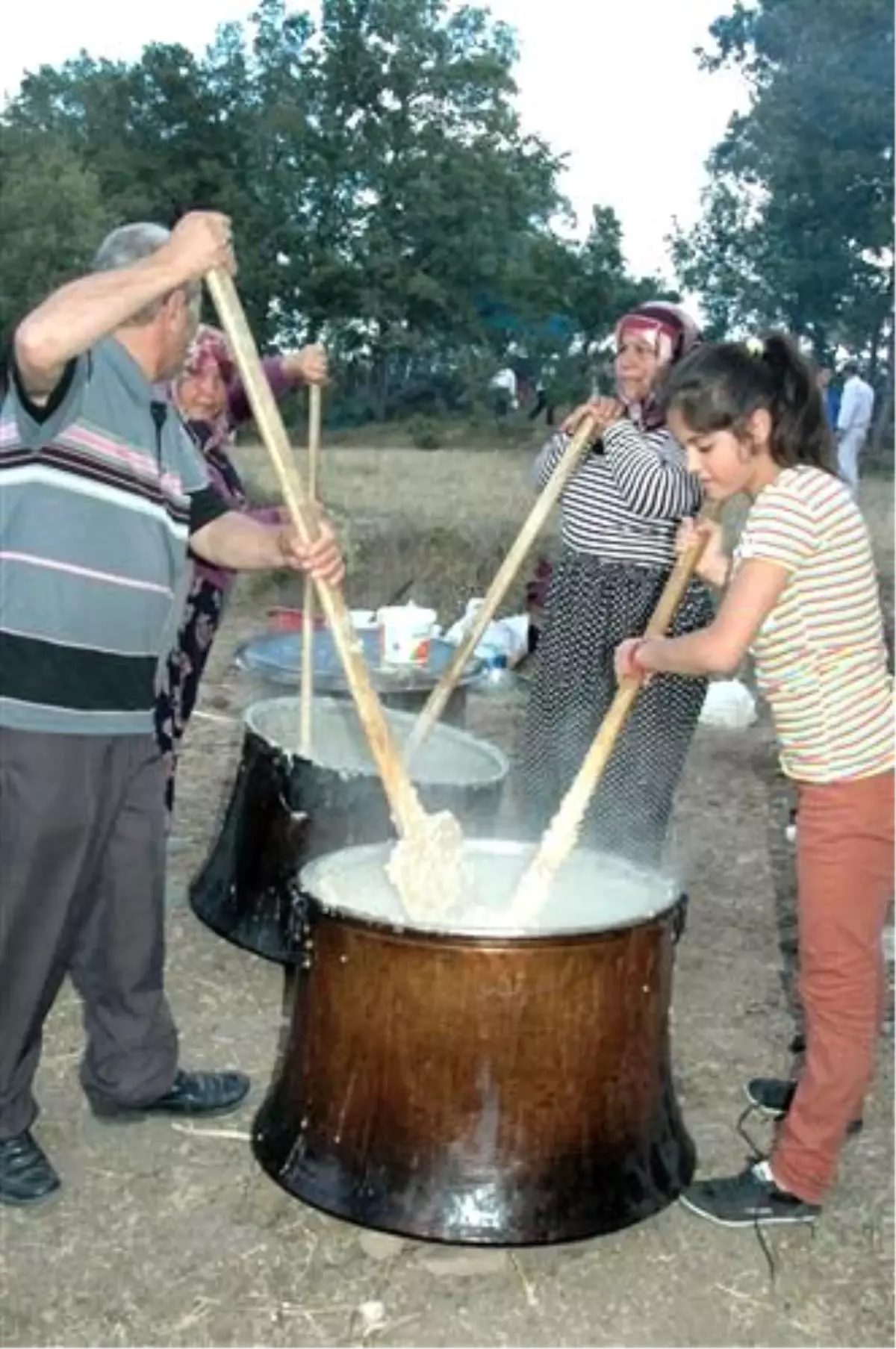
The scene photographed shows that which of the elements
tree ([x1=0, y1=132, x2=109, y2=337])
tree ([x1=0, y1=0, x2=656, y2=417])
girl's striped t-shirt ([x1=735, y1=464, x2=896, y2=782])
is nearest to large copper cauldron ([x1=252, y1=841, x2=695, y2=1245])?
girl's striped t-shirt ([x1=735, y1=464, x2=896, y2=782])

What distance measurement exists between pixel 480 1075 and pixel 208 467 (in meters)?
1.76

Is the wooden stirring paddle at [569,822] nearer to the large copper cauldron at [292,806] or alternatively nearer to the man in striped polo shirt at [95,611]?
the man in striped polo shirt at [95,611]

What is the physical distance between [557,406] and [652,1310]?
40.5 meters

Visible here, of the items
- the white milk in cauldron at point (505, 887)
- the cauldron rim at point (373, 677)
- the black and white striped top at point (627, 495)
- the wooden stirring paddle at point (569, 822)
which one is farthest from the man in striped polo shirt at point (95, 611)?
the cauldron rim at point (373, 677)

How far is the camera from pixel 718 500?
2875mm

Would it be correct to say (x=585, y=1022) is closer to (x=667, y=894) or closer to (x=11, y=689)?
(x=667, y=894)

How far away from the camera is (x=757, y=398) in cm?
266

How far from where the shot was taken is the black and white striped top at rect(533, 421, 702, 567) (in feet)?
12.6

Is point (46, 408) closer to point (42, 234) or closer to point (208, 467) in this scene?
point (208, 467)

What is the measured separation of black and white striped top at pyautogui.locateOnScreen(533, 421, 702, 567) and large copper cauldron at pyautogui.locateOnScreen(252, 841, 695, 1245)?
1405 mm

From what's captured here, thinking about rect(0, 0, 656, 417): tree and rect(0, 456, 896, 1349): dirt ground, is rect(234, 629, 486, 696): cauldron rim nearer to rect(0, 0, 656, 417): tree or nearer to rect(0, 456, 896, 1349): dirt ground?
rect(0, 456, 896, 1349): dirt ground

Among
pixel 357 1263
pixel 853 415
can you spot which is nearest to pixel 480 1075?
pixel 357 1263

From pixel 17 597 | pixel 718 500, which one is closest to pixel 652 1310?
pixel 718 500

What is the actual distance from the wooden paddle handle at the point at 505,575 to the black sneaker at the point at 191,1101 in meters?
0.98
